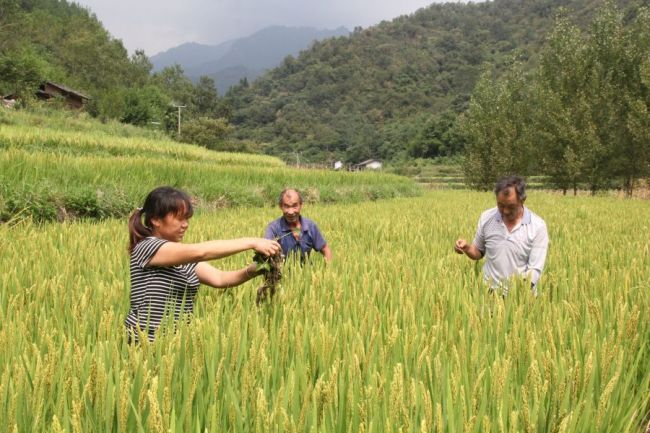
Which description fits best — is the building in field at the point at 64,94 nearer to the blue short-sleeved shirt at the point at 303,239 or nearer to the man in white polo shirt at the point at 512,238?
the blue short-sleeved shirt at the point at 303,239

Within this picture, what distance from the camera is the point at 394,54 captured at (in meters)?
101

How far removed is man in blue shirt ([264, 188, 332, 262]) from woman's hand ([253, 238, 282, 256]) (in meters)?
1.63

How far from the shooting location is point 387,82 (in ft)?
309

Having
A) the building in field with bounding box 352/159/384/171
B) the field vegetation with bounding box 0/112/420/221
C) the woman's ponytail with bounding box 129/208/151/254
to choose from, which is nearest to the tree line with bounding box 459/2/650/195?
the field vegetation with bounding box 0/112/420/221

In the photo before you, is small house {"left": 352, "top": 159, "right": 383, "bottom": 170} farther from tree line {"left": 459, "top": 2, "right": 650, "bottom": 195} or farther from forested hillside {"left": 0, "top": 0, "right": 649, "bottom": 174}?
tree line {"left": 459, "top": 2, "right": 650, "bottom": 195}

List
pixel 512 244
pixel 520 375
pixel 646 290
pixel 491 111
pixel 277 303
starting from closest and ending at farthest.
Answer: pixel 520 375, pixel 277 303, pixel 646 290, pixel 512 244, pixel 491 111

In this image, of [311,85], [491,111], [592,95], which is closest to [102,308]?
[592,95]

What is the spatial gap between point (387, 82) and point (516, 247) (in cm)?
9503

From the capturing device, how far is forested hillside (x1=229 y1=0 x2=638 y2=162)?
7506 centimetres

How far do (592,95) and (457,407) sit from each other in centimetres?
2485

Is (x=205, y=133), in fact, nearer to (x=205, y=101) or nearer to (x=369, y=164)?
(x=369, y=164)

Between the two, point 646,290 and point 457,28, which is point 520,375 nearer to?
point 646,290

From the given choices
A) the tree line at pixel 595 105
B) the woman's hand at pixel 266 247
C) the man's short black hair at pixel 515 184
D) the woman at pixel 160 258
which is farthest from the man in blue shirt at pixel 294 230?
the tree line at pixel 595 105

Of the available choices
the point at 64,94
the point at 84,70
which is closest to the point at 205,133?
the point at 64,94
